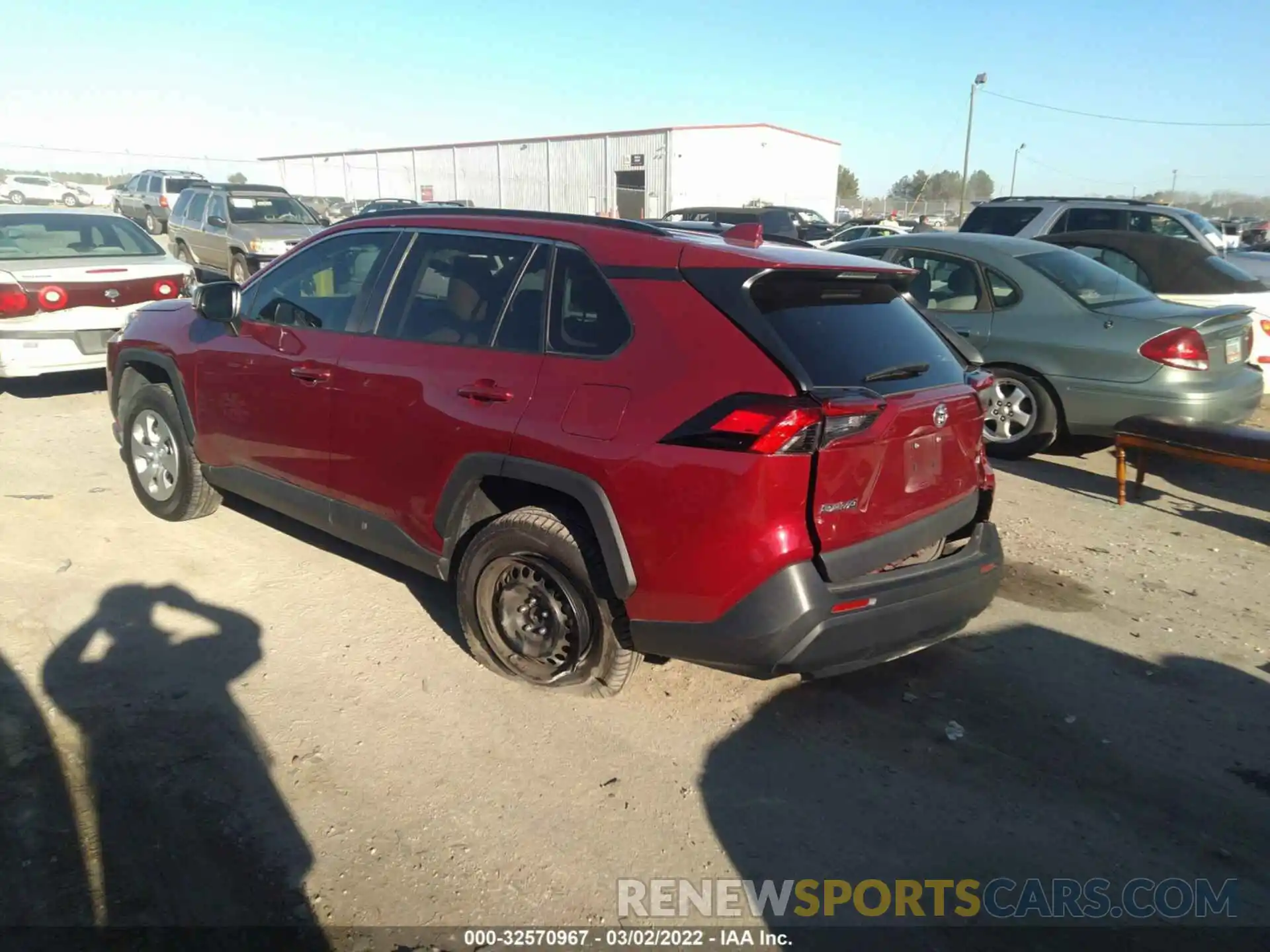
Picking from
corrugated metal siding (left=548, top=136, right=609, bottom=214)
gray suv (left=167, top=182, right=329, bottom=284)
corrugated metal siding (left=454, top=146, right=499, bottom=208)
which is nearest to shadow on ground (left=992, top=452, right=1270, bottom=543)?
gray suv (left=167, top=182, right=329, bottom=284)

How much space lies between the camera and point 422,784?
3182mm

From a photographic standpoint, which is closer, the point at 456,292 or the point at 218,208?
the point at 456,292

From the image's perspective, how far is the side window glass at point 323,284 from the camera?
4254 mm

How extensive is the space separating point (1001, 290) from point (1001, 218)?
5.77 metres

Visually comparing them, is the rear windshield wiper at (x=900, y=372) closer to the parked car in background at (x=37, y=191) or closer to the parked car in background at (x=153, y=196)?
the parked car in background at (x=153, y=196)

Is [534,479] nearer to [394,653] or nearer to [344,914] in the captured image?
[394,653]

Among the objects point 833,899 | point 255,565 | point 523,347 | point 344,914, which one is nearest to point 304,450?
point 255,565

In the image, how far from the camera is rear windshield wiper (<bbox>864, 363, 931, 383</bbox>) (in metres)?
3.21

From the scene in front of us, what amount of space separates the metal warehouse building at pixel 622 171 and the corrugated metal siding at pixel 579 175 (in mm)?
42

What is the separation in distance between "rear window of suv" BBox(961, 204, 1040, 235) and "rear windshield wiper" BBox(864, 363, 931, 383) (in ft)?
31.4

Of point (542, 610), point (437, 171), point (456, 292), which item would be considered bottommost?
point (542, 610)

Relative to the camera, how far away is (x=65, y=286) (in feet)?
25.7

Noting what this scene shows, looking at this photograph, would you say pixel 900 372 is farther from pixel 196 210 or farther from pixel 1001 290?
pixel 196 210

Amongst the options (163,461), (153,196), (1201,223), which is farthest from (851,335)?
(153,196)
